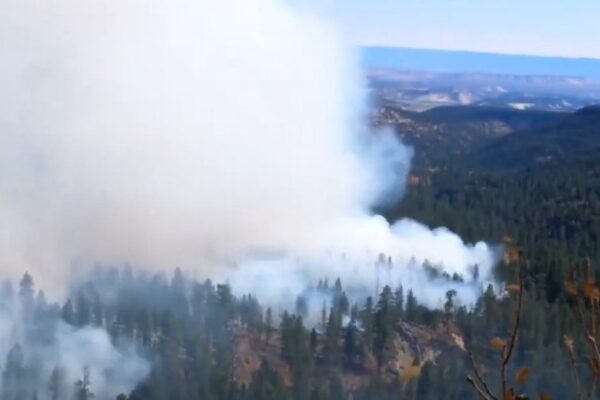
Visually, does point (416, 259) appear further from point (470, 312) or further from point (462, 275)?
point (470, 312)

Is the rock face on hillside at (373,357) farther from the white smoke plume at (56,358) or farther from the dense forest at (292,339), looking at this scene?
the white smoke plume at (56,358)

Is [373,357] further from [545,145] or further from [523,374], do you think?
[545,145]

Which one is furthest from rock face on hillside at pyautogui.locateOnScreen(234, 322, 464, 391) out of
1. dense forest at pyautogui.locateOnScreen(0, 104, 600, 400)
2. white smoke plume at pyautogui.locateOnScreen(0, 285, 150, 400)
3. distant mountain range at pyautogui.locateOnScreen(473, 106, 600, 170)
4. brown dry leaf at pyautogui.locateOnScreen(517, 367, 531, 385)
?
distant mountain range at pyautogui.locateOnScreen(473, 106, 600, 170)

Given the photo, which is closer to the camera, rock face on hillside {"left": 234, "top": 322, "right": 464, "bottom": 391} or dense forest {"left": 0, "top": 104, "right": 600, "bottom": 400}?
dense forest {"left": 0, "top": 104, "right": 600, "bottom": 400}

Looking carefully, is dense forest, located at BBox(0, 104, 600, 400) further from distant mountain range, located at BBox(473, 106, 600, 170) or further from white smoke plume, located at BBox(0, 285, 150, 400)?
distant mountain range, located at BBox(473, 106, 600, 170)

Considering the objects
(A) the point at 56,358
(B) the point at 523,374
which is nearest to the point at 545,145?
(A) the point at 56,358

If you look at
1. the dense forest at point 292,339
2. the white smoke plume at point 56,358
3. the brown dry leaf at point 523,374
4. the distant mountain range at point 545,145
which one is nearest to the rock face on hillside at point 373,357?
the dense forest at point 292,339

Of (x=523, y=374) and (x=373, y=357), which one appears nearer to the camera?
(x=523, y=374)
